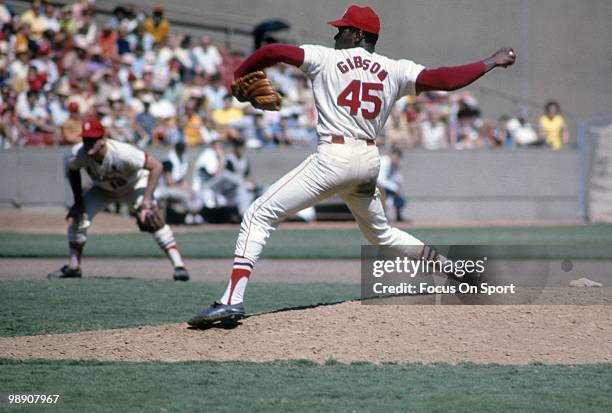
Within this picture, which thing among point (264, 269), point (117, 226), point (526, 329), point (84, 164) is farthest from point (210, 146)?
point (526, 329)

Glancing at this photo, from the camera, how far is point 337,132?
Result: 263 inches

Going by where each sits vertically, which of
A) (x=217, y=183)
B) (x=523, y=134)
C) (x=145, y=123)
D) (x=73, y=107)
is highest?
(x=73, y=107)

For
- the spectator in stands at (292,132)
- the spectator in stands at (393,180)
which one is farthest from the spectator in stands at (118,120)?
the spectator in stands at (393,180)

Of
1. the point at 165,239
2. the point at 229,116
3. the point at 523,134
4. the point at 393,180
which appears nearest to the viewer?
the point at 165,239

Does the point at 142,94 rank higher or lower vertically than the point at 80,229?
higher

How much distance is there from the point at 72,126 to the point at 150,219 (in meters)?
9.16

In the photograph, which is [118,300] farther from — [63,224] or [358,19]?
[63,224]

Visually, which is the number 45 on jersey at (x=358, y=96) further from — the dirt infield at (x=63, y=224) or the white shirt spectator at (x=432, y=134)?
the white shirt spectator at (x=432, y=134)

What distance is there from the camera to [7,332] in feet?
24.3

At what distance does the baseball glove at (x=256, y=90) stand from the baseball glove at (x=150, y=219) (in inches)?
144

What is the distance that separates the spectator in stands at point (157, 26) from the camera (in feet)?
68.7

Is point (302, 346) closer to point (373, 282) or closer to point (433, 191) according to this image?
point (373, 282)

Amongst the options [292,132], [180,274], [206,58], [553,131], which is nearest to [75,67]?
[206,58]

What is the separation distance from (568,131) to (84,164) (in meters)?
Answer: 16.7
